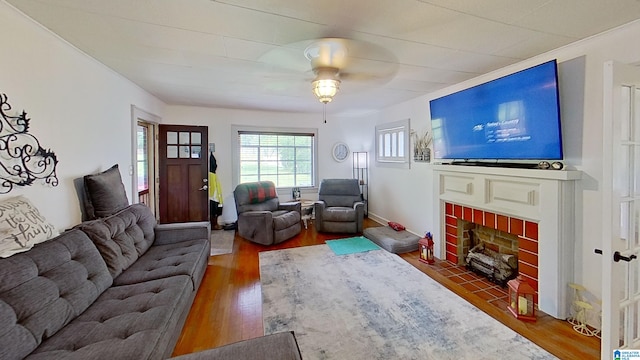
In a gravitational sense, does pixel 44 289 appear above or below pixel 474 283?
above

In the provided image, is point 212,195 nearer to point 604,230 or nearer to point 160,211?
point 160,211

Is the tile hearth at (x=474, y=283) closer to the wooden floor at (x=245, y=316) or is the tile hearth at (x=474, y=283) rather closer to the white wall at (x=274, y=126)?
the wooden floor at (x=245, y=316)

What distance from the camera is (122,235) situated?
2391mm

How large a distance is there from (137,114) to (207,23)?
2.47 metres

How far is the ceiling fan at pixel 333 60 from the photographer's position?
224 centimetres

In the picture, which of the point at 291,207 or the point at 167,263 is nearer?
the point at 167,263

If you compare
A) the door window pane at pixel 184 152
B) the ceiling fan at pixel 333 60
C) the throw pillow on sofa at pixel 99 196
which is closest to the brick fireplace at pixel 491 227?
the ceiling fan at pixel 333 60

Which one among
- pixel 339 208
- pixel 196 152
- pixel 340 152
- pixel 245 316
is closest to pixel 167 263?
pixel 245 316

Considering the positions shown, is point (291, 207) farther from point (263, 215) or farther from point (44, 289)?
point (44, 289)

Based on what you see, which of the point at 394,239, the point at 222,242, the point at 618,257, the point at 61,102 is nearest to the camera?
the point at 618,257

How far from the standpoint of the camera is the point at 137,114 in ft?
12.1

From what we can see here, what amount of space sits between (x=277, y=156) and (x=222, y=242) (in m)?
2.15

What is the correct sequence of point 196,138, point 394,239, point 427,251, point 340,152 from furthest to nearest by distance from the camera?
point 340,152, point 196,138, point 394,239, point 427,251

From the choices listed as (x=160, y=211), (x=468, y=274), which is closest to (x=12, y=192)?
(x=160, y=211)
